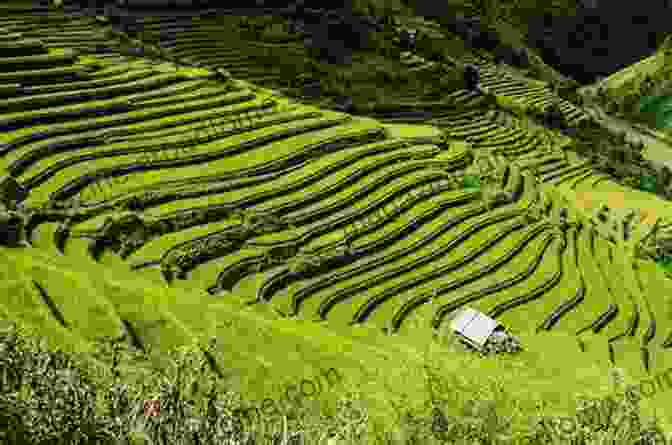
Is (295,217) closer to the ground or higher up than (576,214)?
higher up

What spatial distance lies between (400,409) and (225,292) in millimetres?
11826

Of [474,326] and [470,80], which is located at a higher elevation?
[470,80]

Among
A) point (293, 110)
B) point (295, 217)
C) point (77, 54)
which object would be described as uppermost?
point (77, 54)

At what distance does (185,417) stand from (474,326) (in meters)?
19.2

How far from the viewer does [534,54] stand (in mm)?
117375

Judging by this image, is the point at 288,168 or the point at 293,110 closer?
the point at 288,168

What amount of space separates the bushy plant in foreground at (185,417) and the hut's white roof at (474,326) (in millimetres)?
13300

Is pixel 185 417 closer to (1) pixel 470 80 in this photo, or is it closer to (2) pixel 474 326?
(2) pixel 474 326

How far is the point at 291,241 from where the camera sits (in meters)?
29.1

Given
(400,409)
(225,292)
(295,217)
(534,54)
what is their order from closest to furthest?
(400,409), (225,292), (295,217), (534,54)

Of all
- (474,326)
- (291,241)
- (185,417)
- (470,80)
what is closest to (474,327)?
(474,326)

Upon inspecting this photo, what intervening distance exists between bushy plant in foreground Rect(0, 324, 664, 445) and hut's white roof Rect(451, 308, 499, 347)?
13300 millimetres

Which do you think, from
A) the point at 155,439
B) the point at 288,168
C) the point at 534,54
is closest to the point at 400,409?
the point at 155,439

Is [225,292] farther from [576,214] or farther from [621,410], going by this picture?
[576,214]
